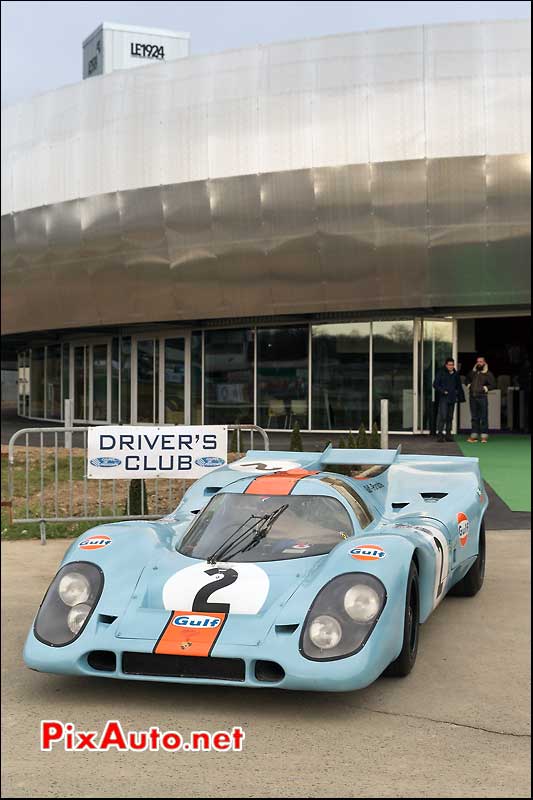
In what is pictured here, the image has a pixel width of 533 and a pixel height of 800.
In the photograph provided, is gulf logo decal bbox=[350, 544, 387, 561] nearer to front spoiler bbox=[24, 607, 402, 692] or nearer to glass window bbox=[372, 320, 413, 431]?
front spoiler bbox=[24, 607, 402, 692]

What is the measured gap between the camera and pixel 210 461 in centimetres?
636

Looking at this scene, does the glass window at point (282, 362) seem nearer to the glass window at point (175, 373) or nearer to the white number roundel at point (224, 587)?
the glass window at point (175, 373)

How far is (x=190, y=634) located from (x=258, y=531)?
2.04 feet

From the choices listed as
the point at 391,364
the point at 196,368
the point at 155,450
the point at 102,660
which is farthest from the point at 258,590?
the point at 196,368

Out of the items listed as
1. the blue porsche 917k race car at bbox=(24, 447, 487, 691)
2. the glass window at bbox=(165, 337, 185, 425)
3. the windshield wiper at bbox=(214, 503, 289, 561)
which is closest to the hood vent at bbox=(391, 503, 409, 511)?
the blue porsche 917k race car at bbox=(24, 447, 487, 691)

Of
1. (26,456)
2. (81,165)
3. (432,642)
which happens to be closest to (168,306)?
(81,165)

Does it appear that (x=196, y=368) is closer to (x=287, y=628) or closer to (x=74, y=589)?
(x=74, y=589)

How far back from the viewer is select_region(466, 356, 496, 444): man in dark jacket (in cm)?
708

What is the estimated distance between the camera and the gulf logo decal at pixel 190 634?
4.11 m

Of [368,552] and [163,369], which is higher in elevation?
[163,369]

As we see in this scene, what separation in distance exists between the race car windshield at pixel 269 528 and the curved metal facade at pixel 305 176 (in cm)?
1631

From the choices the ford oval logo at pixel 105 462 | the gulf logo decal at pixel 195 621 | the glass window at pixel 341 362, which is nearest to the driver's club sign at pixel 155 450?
the ford oval logo at pixel 105 462

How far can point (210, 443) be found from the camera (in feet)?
21.1

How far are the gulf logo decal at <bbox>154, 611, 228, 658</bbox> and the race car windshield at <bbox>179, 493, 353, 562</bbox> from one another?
34 cm
